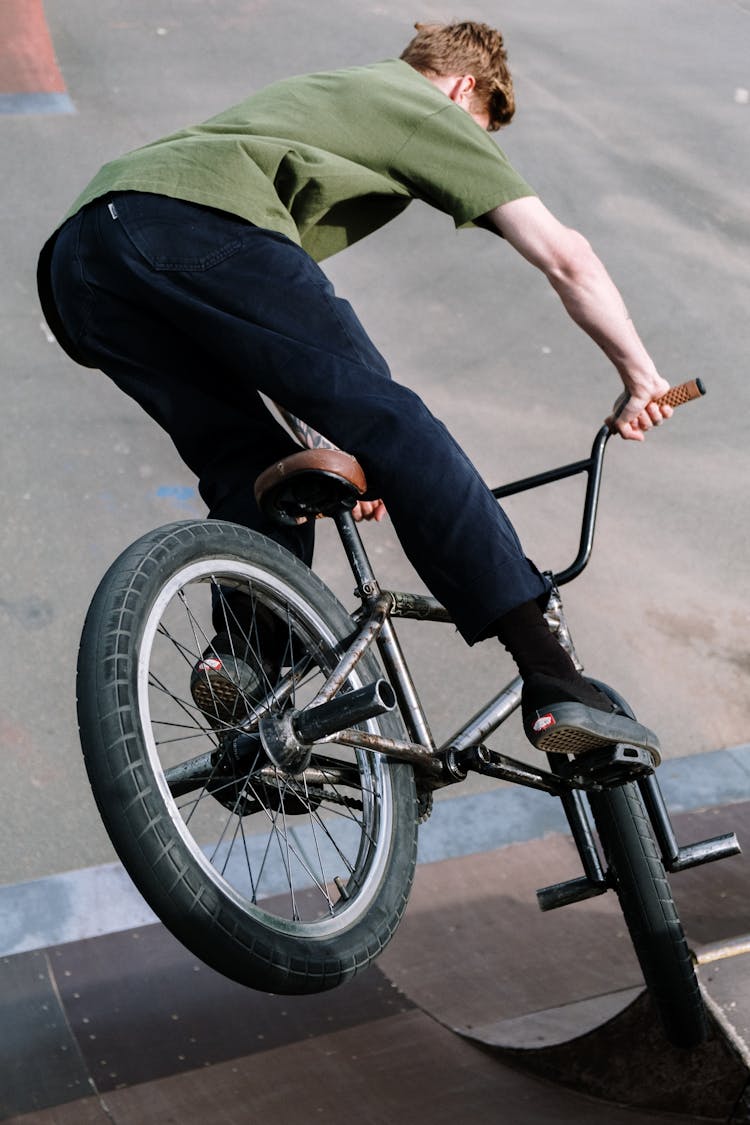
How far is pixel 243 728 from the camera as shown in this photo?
2363 mm

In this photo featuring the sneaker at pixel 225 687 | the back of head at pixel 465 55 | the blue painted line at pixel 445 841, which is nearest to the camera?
the sneaker at pixel 225 687

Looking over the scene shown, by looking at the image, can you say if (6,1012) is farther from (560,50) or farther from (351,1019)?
(560,50)

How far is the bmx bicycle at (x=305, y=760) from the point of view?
2.11m

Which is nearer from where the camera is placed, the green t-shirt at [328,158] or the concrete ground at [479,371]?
the green t-shirt at [328,158]

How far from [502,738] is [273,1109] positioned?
6.77 feet

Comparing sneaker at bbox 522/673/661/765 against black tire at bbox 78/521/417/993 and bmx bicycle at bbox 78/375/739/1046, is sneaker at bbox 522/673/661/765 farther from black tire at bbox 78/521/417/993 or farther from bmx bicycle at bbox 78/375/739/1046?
black tire at bbox 78/521/417/993

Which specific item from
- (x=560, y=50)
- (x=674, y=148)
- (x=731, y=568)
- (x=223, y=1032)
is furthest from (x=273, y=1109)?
(x=560, y=50)

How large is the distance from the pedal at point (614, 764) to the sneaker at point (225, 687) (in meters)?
0.68

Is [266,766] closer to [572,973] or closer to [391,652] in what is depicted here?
[391,652]

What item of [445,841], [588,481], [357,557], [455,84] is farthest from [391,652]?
[445,841]

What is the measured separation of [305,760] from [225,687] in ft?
0.70

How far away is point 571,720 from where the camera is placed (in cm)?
243

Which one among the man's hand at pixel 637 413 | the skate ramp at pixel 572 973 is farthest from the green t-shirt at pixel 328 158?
the skate ramp at pixel 572 973

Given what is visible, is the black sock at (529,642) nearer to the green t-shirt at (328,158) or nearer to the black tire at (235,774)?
the black tire at (235,774)
